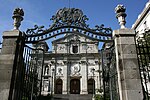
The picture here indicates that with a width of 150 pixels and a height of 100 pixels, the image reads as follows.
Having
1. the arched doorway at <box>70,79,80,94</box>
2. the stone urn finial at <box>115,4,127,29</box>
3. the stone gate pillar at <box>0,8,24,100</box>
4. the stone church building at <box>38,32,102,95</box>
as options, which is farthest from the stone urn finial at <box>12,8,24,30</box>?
the arched doorway at <box>70,79,80,94</box>

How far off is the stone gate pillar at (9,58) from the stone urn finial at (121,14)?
393 cm

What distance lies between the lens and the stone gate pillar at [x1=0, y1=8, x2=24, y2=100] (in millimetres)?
6137

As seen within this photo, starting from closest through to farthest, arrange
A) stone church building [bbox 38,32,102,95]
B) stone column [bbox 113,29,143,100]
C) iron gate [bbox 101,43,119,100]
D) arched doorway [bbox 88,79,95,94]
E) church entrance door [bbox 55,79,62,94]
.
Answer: stone column [bbox 113,29,143,100] < iron gate [bbox 101,43,119,100] < arched doorway [bbox 88,79,95,94] < stone church building [bbox 38,32,102,95] < church entrance door [bbox 55,79,62,94]

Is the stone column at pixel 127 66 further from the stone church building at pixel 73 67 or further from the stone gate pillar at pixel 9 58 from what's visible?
the stone church building at pixel 73 67

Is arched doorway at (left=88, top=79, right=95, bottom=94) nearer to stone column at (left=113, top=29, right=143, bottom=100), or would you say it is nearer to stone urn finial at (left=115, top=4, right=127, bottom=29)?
stone urn finial at (left=115, top=4, right=127, bottom=29)

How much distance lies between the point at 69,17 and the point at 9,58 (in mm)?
3051

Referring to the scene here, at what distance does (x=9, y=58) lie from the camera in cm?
662

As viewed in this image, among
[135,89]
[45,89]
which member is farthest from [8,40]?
[45,89]

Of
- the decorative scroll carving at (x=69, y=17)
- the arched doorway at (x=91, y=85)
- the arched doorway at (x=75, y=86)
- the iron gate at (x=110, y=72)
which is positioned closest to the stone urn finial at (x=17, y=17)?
the decorative scroll carving at (x=69, y=17)

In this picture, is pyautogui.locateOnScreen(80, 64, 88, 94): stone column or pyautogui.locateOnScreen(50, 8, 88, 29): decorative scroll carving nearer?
pyautogui.locateOnScreen(50, 8, 88, 29): decorative scroll carving

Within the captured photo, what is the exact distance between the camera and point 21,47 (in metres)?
6.98

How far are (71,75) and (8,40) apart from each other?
27.5 metres

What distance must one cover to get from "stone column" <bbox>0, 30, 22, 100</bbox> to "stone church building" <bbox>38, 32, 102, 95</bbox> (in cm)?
2584

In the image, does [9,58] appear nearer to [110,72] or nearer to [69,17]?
[69,17]
